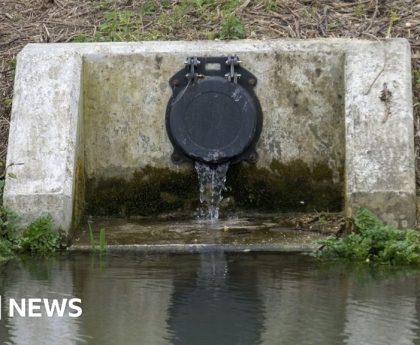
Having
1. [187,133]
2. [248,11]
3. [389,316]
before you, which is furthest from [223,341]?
[248,11]

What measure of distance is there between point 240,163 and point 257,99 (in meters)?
0.57

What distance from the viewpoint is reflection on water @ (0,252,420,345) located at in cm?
603

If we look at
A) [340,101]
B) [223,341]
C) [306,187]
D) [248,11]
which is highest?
[248,11]

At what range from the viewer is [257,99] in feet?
32.6

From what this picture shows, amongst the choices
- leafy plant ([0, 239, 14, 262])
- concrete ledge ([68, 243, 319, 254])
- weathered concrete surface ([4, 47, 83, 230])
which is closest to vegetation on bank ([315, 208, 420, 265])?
concrete ledge ([68, 243, 319, 254])

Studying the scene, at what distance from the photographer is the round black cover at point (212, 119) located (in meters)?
9.83

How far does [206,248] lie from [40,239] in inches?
49.5

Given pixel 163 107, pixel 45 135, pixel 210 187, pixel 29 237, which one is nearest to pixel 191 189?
pixel 210 187

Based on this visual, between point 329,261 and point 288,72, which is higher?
point 288,72

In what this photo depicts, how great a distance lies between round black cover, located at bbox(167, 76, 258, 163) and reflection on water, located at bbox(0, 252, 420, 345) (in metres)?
1.49

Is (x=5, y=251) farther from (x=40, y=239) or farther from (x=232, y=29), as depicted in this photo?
(x=232, y=29)

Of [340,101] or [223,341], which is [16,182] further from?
[223,341]

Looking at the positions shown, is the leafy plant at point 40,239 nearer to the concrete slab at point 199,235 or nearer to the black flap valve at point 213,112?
the concrete slab at point 199,235

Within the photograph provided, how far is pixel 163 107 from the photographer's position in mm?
10039
